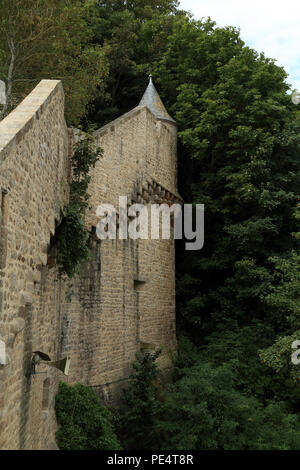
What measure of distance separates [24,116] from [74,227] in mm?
2923

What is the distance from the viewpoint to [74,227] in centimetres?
816

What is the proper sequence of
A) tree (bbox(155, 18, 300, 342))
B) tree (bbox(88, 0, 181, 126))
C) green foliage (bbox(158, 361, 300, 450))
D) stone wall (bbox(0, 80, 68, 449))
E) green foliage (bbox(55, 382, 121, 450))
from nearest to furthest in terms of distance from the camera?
1. stone wall (bbox(0, 80, 68, 449))
2. green foliage (bbox(55, 382, 121, 450))
3. green foliage (bbox(158, 361, 300, 450))
4. tree (bbox(155, 18, 300, 342))
5. tree (bbox(88, 0, 181, 126))

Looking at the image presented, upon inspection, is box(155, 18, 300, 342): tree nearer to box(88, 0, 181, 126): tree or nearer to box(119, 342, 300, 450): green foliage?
box(88, 0, 181, 126): tree

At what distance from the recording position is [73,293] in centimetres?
970

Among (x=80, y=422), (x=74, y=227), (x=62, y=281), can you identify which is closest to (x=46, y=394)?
(x=80, y=422)

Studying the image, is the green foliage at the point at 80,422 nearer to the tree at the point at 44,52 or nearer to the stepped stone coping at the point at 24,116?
the stepped stone coping at the point at 24,116

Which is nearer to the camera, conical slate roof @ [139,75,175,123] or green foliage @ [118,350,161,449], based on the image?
green foliage @ [118,350,161,449]

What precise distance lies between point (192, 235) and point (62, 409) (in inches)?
387

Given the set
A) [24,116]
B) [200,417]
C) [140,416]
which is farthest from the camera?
[140,416]

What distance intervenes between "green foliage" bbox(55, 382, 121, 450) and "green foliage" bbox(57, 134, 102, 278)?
2456mm

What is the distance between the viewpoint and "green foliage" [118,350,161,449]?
10.6m

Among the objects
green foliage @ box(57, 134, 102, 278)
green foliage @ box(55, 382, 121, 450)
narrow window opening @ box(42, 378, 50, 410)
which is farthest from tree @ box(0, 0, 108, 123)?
green foliage @ box(55, 382, 121, 450)

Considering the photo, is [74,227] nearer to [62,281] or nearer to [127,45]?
[62,281]
